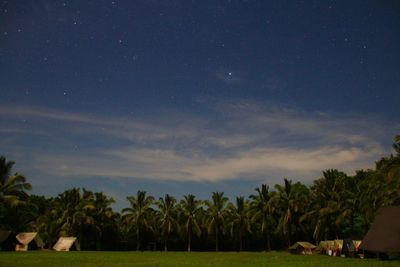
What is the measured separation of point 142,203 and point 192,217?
333 inches

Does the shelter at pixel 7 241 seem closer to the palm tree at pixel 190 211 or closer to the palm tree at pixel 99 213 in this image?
the palm tree at pixel 99 213

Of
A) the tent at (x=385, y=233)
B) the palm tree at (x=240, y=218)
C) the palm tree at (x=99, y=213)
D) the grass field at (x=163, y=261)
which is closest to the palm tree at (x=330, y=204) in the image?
the palm tree at (x=240, y=218)

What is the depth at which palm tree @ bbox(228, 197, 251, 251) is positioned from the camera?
66688 mm

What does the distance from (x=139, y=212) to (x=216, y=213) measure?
1239 centimetres

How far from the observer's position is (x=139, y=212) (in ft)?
223

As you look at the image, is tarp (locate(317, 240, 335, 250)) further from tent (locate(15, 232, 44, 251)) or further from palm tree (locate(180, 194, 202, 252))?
tent (locate(15, 232, 44, 251))

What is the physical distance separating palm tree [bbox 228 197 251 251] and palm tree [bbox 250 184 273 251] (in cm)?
136

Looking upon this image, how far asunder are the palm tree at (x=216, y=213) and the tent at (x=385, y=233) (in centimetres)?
3445

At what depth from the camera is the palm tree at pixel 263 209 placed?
66125 millimetres

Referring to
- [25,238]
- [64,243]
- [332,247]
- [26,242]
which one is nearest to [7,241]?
[26,242]

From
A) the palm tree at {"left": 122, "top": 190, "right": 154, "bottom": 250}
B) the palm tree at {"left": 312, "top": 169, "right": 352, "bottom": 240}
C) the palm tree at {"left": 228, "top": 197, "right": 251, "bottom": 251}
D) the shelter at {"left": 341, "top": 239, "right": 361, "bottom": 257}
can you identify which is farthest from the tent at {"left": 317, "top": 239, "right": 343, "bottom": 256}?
the palm tree at {"left": 122, "top": 190, "right": 154, "bottom": 250}

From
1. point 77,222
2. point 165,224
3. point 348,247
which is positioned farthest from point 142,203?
point 348,247

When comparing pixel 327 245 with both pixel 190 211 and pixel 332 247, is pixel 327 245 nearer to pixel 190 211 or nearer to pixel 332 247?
pixel 332 247

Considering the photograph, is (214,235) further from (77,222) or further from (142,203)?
(77,222)
